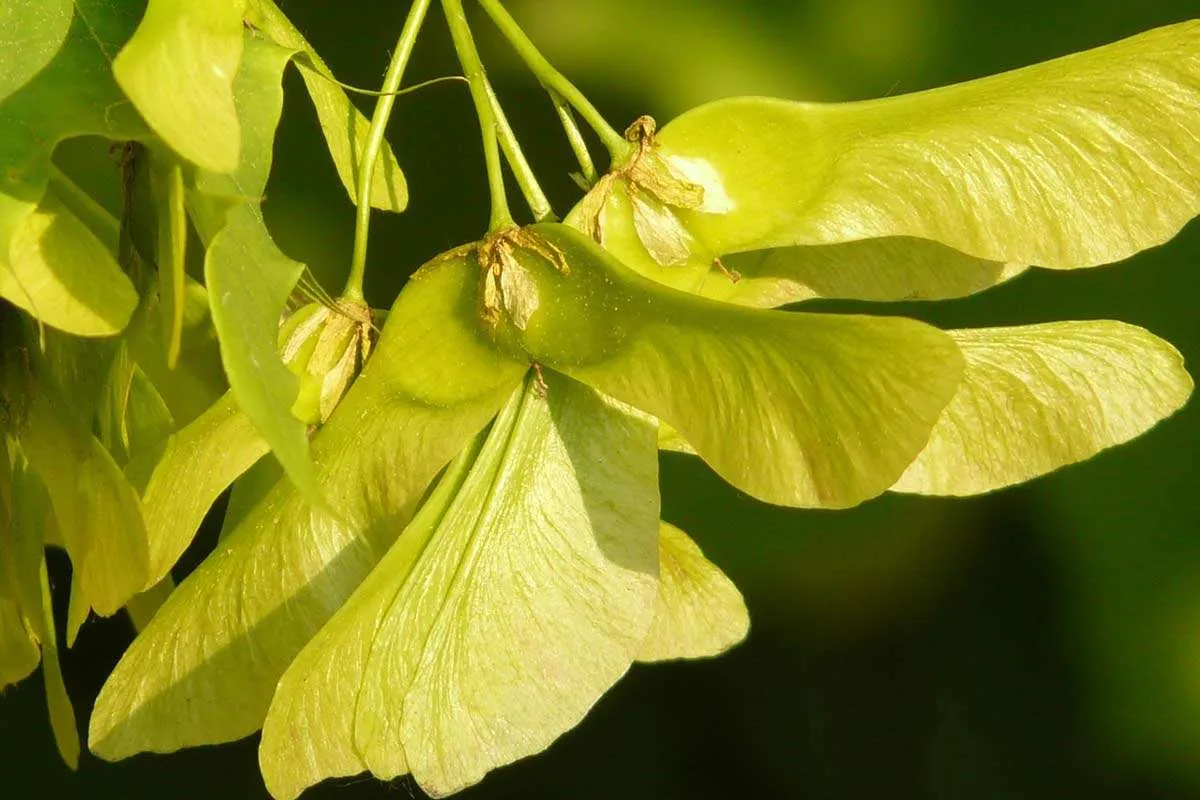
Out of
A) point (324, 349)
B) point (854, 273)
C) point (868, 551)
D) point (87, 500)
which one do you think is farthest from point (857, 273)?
point (868, 551)

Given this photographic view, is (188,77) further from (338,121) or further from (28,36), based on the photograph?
(338,121)

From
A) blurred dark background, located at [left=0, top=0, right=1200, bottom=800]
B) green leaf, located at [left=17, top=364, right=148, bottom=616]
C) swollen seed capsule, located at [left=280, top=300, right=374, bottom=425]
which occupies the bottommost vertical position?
blurred dark background, located at [left=0, top=0, right=1200, bottom=800]

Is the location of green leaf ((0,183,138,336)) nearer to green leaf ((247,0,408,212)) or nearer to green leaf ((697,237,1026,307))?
green leaf ((247,0,408,212))

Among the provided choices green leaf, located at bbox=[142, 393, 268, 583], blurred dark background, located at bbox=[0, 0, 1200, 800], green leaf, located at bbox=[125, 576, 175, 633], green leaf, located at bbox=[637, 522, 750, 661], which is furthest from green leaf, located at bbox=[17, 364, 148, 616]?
blurred dark background, located at bbox=[0, 0, 1200, 800]

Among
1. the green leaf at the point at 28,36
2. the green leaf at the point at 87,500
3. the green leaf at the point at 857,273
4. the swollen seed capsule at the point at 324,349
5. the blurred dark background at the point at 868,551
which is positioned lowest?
the blurred dark background at the point at 868,551

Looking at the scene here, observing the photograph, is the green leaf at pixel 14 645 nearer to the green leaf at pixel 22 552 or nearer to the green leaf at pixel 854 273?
the green leaf at pixel 22 552

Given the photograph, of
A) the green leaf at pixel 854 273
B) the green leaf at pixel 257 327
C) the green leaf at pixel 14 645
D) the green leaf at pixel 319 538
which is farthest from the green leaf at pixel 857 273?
the green leaf at pixel 14 645
